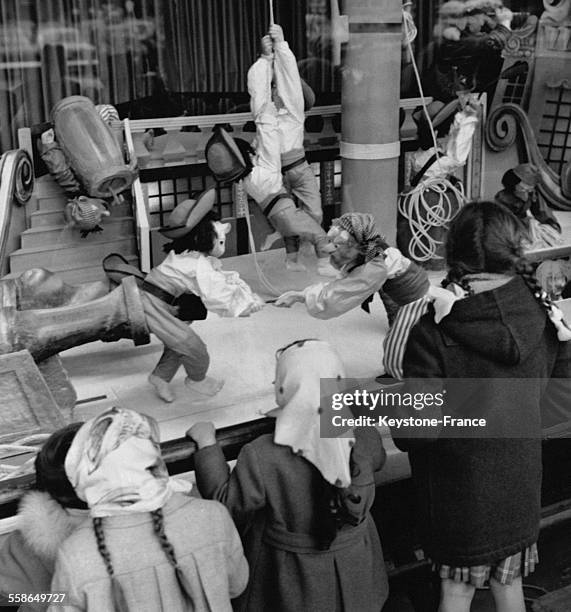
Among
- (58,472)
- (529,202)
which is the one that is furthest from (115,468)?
(529,202)

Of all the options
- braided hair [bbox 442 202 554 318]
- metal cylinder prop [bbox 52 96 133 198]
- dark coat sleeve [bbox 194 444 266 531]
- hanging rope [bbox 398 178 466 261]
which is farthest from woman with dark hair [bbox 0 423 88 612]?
hanging rope [bbox 398 178 466 261]

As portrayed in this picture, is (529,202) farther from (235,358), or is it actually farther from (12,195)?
(12,195)

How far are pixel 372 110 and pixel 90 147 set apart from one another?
33.0 inches

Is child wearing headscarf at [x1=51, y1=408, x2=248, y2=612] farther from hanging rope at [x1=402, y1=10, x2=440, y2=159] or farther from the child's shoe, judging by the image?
hanging rope at [x1=402, y1=10, x2=440, y2=159]

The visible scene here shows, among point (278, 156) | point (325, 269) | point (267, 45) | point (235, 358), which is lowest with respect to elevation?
point (235, 358)

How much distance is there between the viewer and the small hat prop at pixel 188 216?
208cm

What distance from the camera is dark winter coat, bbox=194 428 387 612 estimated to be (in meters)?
1.22

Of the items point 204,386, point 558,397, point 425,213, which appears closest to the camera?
point 558,397

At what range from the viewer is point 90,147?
2.25 m

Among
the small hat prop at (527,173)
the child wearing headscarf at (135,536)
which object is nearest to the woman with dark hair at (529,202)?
the small hat prop at (527,173)

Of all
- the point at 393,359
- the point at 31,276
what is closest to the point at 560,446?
the point at 393,359

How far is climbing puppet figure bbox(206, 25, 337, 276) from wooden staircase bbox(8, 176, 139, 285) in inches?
13.0

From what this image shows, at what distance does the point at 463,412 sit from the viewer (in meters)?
1.31

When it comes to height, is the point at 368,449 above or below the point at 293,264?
above
